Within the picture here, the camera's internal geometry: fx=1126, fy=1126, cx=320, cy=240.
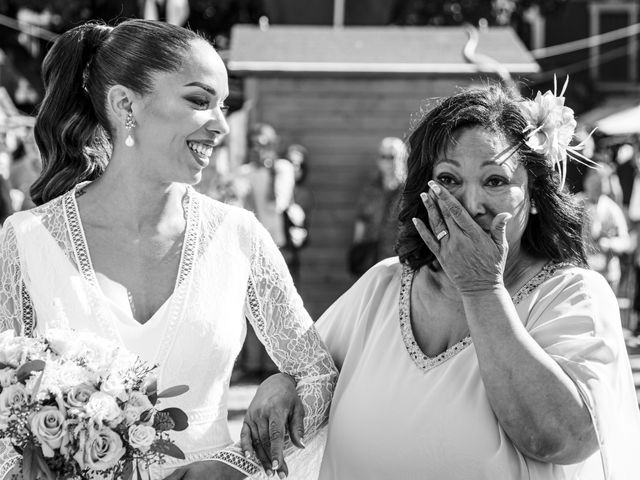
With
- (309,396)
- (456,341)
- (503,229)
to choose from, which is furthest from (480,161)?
(309,396)

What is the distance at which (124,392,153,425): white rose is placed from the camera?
A: 287 centimetres

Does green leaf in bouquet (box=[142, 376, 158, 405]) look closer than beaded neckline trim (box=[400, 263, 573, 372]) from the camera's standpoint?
Yes

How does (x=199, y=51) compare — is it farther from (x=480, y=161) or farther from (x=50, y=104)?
(x=480, y=161)

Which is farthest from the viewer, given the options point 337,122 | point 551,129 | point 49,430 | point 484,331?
point 337,122

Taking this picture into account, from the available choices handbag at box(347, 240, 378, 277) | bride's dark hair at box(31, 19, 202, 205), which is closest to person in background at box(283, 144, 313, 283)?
handbag at box(347, 240, 378, 277)

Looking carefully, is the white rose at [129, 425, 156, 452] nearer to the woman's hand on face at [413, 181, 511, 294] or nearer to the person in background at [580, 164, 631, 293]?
the woman's hand on face at [413, 181, 511, 294]

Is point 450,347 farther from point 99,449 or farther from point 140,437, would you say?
point 99,449

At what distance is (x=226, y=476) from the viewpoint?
332 cm

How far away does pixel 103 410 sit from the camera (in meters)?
2.85

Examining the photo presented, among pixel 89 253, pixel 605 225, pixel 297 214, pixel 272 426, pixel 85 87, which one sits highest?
pixel 85 87

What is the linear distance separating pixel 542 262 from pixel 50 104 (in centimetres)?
164

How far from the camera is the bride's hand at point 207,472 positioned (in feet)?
10.7

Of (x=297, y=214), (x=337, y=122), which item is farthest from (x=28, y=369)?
(x=337, y=122)

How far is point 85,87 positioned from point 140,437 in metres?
1.30
